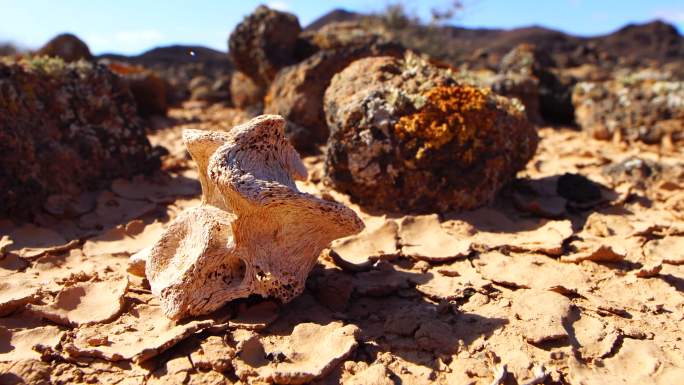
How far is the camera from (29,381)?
2.05 metres

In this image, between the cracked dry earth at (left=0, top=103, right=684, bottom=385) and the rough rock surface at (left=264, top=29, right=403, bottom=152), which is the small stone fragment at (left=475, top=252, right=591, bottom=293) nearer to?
the cracked dry earth at (left=0, top=103, right=684, bottom=385)

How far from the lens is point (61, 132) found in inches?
172

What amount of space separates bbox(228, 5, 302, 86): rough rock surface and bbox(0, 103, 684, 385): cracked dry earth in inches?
163

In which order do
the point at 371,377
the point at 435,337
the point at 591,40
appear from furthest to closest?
1. the point at 591,40
2. the point at 435,337
3. the point at 371,377

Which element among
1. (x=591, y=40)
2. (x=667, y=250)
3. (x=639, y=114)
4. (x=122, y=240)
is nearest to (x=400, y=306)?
(x=667, y=250)

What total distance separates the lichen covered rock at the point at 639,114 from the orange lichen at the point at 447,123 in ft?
9.85

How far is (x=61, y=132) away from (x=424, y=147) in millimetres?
2720

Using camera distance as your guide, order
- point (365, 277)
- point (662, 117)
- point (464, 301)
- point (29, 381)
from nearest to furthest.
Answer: point (29, 381), point (464, 301), point (365, 277), point (662, 117)

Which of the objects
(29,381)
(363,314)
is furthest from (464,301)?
(29,381)

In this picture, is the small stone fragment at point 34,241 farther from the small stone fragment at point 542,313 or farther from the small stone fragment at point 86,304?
the small stone fragment at point 542,313

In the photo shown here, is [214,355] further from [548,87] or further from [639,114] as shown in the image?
[548,87]

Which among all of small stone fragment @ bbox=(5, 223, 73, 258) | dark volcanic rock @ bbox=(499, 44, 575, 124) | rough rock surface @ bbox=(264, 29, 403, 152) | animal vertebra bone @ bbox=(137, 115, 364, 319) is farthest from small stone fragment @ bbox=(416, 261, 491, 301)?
dark volcanic rock @ bbox=(499, 44, 575, 124)

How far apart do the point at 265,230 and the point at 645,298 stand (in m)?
1.77

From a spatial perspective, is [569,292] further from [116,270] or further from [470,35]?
[470,35]
